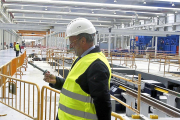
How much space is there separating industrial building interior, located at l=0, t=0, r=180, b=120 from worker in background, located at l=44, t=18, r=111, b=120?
0.37m

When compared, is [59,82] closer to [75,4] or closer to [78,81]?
[78,81]

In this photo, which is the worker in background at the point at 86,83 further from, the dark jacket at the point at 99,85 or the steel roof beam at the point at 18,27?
the steel roof beam at the point at 18,27

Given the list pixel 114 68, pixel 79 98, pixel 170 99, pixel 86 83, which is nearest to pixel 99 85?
pixel 86 83

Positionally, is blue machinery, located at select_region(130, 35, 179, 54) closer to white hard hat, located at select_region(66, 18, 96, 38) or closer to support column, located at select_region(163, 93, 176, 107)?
support column, located at select_region(163, 93, 176, 107)

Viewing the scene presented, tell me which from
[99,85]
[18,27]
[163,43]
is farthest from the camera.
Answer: [163,43]

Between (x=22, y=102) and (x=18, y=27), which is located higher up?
(x=18, y=27)

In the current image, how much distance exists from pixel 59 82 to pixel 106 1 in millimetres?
19925

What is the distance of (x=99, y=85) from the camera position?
1.79 meters

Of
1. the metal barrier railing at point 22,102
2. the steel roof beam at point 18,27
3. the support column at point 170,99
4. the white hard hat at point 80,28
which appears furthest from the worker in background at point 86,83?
the steel roof beam at point 18,27

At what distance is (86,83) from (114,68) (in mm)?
13393

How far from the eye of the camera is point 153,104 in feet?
24.5

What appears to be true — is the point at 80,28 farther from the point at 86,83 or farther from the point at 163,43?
the point at 163,43

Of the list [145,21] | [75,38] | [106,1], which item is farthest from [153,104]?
[145,21]

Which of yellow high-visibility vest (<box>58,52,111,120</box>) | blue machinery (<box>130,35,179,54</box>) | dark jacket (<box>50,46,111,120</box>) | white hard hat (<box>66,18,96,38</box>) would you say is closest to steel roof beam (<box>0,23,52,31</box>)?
blue machinery (<box>130,35,179,54</box>)
